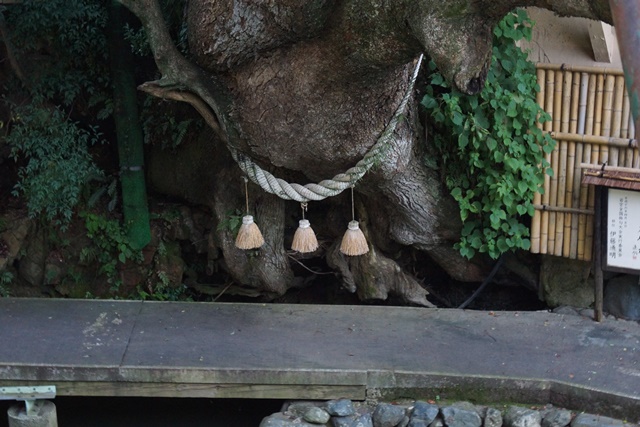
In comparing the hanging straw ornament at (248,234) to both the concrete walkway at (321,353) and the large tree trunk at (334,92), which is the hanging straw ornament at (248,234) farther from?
the concrete walkway at (321,353)

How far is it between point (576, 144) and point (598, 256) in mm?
750

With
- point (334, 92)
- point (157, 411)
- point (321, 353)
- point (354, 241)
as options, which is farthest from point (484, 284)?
point (157, 411)

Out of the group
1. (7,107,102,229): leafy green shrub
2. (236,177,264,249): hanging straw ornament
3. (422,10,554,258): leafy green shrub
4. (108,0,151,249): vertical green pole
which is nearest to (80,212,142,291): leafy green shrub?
(108,0,151,249): vertical green pole

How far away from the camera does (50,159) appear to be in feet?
21.0

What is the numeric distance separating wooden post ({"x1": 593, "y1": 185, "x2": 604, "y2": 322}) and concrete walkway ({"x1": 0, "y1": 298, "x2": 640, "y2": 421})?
148 mm

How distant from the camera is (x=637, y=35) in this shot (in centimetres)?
162

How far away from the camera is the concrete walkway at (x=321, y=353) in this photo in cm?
538

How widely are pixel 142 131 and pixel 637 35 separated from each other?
18.2 feet

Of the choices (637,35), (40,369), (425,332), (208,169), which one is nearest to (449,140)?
(425,332)

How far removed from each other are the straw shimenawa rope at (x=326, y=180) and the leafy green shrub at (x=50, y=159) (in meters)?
1.49

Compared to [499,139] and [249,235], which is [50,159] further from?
[499,139]

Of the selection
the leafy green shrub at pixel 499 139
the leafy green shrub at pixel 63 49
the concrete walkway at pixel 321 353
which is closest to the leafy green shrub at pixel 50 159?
the leafy green shrub at pixel 63 49

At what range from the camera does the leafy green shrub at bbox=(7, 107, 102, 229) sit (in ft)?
20.9

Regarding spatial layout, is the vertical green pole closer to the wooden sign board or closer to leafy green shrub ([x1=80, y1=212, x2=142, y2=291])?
leafy green shrub ([x1=80, y1=212, x2=142, y2=291])
